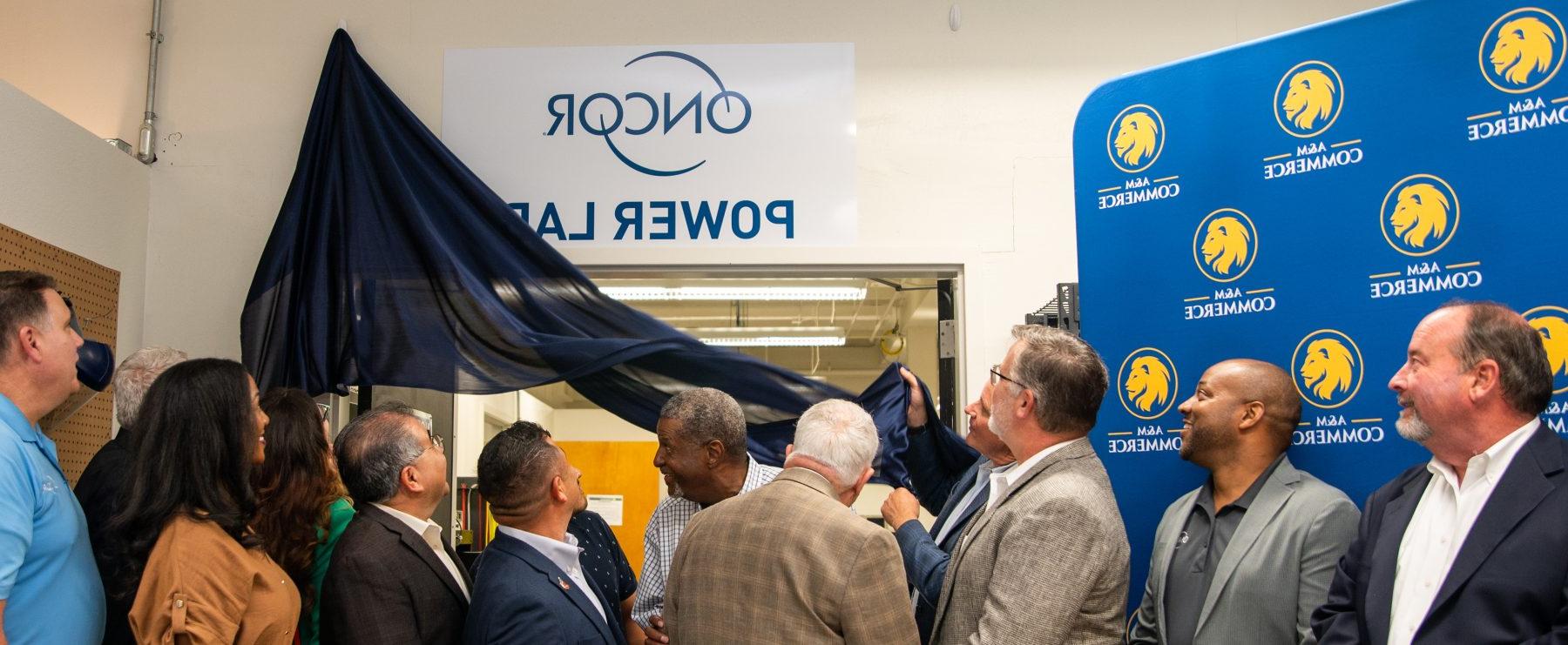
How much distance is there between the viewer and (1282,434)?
2881 millimetres

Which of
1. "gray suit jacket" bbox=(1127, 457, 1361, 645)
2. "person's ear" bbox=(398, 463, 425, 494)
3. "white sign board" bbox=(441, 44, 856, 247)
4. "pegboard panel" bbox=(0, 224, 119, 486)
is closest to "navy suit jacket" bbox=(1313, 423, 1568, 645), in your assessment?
"gray suit jacket" bbox=(1127, 457, 1361, 645)

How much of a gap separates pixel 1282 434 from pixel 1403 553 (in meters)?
0.58

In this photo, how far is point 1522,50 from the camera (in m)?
2.69

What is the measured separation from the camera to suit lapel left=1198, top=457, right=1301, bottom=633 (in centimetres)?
270

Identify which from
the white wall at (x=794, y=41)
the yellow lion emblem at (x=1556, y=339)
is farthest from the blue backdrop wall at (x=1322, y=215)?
the white wall at (x=794, y=41)

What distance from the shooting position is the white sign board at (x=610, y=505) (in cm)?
787

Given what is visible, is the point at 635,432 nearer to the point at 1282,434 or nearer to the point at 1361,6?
the point at 1361,6

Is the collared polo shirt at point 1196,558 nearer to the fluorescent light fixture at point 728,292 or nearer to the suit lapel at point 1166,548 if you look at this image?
the suit lapel at point 1166,548

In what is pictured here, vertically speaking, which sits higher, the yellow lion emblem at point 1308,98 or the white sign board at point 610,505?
the yellow lion emblem at point 1308,98

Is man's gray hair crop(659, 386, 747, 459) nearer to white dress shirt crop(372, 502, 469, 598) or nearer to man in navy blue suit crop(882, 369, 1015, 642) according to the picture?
man in navy blue suit crop(882, 369, 1015, 642)

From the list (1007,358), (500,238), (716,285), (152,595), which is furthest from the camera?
(716,285)

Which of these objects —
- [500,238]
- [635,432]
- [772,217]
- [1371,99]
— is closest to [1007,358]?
[1371,99]

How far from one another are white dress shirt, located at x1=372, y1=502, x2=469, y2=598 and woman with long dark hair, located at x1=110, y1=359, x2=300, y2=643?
39 centimetres

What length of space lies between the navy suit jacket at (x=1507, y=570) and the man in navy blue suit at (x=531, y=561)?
5.15 feet
